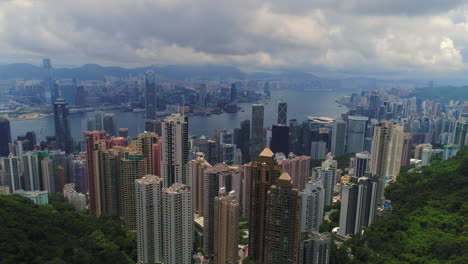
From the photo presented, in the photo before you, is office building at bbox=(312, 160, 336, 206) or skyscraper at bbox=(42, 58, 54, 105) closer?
office building at bbox=(312, 160, 336, 206)

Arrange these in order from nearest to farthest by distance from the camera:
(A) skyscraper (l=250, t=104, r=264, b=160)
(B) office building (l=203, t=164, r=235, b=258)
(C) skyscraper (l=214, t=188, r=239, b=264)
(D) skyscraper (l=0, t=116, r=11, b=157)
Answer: (C) skyscraper (l=214, t=188, r=239, b=264) → (B) office building (l=203, t=164, r=235, b=258) → (D) skyscraper (l=0, t=116, r=11, b=157) → (A) skyscraper (l=250, t=104, r=264, b=160)

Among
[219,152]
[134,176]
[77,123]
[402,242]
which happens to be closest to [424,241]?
[402,242]

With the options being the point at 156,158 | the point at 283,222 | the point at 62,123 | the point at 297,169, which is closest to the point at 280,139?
the point at 297,169

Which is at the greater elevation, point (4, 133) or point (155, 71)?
point (155, 71)

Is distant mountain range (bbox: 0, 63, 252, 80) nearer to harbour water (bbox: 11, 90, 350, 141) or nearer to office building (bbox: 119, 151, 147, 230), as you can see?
harbour water (bbox: 11, 90, 350, 141)

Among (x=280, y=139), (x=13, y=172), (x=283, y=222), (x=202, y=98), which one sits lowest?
(x=13, y=172)

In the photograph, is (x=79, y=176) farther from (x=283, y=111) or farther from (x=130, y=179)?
(x=283, y=111)

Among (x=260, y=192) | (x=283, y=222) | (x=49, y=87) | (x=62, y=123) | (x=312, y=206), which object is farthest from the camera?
(x=62, y=123)

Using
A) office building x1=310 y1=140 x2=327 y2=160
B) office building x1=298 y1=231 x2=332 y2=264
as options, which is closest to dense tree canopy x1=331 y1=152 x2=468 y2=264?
office building x1=298 y1=231 x2=332 y2=264
